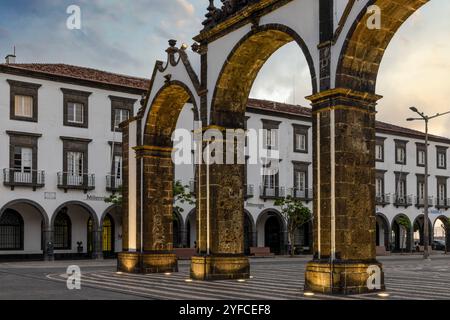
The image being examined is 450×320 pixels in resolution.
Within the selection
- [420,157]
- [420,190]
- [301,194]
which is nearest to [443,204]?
[420,190]

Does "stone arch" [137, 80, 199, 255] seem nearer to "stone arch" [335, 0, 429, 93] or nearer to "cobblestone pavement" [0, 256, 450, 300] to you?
"cobblestone pavement" [0, 256, 450, 300]

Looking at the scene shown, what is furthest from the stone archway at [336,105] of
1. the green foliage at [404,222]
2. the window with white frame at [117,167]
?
the green foliage at [404,222]

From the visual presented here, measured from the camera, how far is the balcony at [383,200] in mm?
43719

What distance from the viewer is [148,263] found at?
19.1m

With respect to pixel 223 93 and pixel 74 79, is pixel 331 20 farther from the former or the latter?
pixel 74 79

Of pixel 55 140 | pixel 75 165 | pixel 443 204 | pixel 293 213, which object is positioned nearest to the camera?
pixel 55 140

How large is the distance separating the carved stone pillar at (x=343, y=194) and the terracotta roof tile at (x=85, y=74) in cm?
2095

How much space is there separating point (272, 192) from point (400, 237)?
13574 millimetres

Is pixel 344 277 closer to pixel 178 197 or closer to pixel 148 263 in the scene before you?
pixel 148 263

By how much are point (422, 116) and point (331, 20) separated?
19851 mm

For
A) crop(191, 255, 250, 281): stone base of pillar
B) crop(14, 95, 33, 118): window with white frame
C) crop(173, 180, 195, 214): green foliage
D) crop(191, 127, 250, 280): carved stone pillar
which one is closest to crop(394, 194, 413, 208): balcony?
crop(173, 180, 195, 214): green foliage

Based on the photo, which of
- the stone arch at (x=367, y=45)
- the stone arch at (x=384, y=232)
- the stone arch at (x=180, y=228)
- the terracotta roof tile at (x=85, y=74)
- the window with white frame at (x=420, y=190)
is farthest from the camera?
the window with white frame at (x=420, y=190)

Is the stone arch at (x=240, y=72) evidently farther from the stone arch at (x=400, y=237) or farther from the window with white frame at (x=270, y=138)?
the stone arch at (x=400, y=237)
